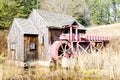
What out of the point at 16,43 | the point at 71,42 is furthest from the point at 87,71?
the point at 16,43

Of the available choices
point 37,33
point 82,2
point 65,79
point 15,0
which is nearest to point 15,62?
point 37,33

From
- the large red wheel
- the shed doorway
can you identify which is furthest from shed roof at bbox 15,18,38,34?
the large red wheel

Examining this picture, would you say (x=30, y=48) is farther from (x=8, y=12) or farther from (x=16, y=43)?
(x=8, y=12)

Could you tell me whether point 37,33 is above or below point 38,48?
above

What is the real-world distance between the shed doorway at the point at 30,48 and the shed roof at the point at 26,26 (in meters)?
0.48

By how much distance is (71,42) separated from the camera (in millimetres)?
22781

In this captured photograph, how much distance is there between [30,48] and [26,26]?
Answer: 224 cm

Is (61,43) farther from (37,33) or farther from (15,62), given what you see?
(15,62)

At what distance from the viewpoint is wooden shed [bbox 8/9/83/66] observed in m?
21.6

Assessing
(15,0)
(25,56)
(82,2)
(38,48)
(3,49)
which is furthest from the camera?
(82,2)

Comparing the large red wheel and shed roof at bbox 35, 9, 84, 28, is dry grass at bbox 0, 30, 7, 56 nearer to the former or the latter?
shed roof at bbox 35, 9, 84, 28

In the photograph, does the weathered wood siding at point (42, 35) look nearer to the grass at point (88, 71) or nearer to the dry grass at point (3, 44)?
the dry grass at point (3, 44)

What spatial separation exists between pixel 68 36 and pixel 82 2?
2211 cm

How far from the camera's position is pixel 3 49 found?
26.1m
